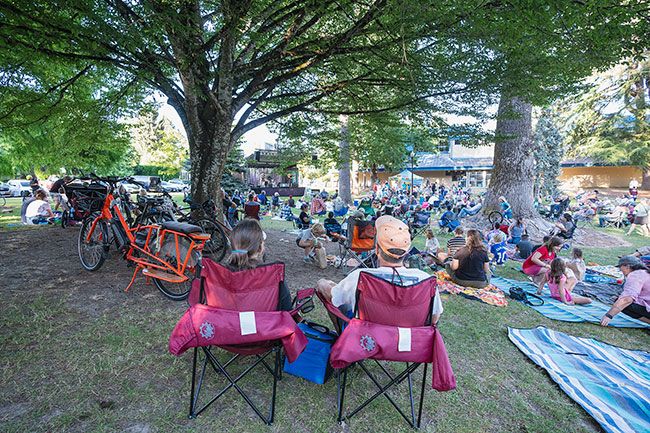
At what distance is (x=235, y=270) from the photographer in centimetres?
234

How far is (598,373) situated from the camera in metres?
3.06

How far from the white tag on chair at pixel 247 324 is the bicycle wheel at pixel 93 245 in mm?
3920

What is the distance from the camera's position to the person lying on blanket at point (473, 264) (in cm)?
533

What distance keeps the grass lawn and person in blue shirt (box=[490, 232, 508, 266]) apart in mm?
3641

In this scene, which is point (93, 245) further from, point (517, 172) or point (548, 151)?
point (548, 151)

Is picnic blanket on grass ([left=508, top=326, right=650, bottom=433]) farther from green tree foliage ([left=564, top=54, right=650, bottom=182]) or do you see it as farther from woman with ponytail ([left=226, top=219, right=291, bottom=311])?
green tree foliage ([left=564, top=54, right=650, bottom=182])

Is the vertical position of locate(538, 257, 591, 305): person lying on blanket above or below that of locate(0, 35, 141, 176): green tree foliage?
below

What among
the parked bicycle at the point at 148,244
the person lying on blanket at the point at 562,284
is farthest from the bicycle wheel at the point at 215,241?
the person lying on blanket at the point at 562,284

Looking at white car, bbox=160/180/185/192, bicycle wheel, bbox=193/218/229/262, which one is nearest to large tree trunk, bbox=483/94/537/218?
bicycle wheel, bbox=193/218/229/262

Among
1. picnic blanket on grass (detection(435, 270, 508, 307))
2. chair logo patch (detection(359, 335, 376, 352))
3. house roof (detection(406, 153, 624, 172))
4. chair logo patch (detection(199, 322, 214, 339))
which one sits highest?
house roof (detection(406, 153, 624, 172))

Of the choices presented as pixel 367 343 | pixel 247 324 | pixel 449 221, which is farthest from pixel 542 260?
pixel 247 324

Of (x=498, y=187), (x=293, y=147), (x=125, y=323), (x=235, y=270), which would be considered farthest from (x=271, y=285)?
(x=498, y=187)

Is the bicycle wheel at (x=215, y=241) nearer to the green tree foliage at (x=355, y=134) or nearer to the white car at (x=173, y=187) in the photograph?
the green tree foliage at (x=355, y=134)

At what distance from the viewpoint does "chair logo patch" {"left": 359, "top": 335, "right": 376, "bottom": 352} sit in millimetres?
2068
